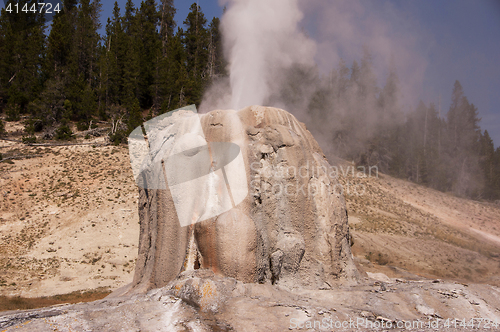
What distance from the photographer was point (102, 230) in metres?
17.1

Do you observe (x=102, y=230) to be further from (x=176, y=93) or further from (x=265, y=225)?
(x=176, y=93)

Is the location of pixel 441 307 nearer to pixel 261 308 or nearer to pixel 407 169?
pixel 261 308

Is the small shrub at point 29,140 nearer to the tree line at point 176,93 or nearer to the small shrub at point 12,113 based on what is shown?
the tree line at point 176,93

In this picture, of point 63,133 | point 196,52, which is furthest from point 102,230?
point 196,52

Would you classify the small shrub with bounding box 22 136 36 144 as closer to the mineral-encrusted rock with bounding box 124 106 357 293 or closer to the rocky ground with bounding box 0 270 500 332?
the mineral-encrusted rock with bounding box 124 106 357 293

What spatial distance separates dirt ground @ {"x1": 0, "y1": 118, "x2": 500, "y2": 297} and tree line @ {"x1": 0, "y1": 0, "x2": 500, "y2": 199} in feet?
14.3

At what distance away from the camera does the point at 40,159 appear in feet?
76.1

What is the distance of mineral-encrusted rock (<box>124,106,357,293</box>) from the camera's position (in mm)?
5113

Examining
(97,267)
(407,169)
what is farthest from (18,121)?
(407,169)

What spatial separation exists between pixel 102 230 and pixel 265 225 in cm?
1389

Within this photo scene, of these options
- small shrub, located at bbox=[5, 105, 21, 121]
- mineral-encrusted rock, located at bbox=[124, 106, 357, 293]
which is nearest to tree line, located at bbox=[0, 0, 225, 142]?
small shrub, located at bbox=[5, 105, 21, 121]

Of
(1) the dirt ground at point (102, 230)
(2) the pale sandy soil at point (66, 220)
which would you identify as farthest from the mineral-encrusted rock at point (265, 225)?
(2) the pale sandy soil at point (66, 220)

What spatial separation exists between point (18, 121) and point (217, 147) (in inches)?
1174

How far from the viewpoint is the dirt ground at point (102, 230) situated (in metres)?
13.5
